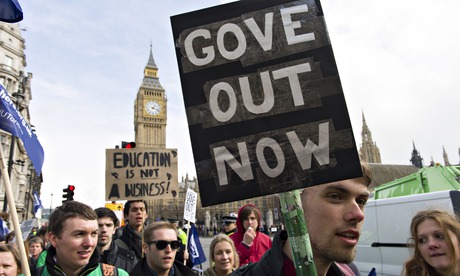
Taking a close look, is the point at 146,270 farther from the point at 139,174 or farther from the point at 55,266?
the point at 139,174

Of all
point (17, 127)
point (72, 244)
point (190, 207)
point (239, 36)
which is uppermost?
point (17, 127)

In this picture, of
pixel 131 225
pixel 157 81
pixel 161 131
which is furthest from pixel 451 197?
pixel 157 81

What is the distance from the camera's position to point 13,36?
3581 cm

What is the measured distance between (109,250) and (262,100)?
3542mm

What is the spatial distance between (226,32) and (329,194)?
959 mm

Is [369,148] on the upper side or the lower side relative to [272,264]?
upper

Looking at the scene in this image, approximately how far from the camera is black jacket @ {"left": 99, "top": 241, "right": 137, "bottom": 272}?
14.1 feet

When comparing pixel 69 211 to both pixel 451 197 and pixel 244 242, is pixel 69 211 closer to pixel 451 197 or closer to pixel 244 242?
pixel 244 242

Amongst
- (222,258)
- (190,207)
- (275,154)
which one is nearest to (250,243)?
(222,258)

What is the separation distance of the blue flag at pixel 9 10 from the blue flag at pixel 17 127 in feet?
2.03

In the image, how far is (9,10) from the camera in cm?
327

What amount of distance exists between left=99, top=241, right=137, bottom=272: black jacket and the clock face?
98.8 meters

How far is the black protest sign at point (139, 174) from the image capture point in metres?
5.64

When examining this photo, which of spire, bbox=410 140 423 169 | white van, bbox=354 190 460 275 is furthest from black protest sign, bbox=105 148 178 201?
spire, bbox=410 140 423 169
